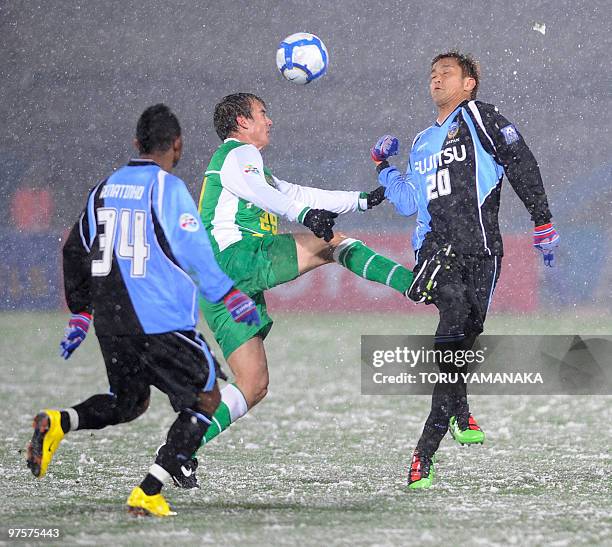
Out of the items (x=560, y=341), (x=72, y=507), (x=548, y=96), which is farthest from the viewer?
(x=548, y=96)

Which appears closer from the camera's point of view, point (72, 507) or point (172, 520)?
point (172, 520)

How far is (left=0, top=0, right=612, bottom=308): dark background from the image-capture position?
1932 cm

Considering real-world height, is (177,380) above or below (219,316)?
below

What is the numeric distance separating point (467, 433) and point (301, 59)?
2.25 metres

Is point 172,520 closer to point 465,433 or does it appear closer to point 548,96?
point 465,433

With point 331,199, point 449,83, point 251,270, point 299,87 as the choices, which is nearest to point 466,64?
point 449,83

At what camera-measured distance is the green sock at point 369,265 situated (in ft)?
16.7

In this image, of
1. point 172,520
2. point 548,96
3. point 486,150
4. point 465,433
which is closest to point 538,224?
point 486,150

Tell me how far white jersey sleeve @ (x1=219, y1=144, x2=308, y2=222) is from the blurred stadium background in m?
1.57

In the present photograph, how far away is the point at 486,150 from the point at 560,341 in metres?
9.14

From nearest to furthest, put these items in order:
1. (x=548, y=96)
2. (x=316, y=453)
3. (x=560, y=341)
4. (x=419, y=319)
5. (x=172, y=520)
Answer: (x=172, y=520), (x=316, y=453), (x=560, y=341), (x=419, y=319), (x=548, y=96)

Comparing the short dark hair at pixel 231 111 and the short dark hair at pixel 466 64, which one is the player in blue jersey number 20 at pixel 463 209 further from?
the short dark hair at pixel 231 111

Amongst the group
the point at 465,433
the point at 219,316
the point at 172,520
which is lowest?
the point at 172,520

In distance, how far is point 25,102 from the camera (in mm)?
21922
